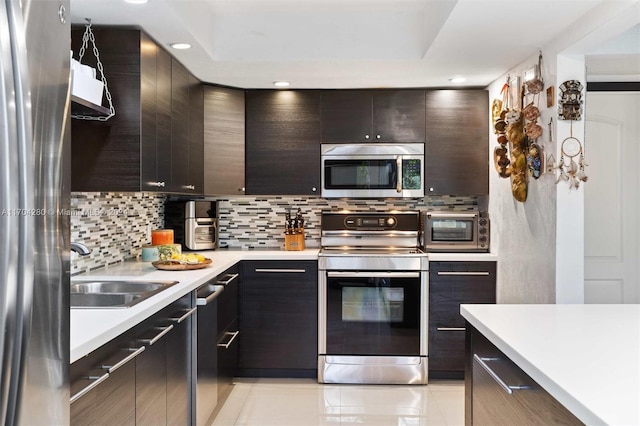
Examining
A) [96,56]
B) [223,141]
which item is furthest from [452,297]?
[96,56]

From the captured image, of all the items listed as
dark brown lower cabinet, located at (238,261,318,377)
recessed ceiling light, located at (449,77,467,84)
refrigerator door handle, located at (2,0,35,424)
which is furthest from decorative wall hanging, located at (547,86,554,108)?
refrigerator door handle, located at (2,0,35,424)

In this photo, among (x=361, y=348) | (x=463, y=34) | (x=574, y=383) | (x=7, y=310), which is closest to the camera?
(x=7, y=310)

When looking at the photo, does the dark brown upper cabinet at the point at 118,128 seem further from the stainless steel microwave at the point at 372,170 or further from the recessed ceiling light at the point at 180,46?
the stainless steel microwave at the point at 372,170

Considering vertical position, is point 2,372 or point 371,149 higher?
point 371,149

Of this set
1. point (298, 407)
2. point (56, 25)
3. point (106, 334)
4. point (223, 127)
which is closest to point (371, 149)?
point (223, 127)

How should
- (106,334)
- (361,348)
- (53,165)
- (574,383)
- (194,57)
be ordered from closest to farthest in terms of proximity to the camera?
1. (53,165)
2. (574,383)
3. (106,334)
4. (194,57)
5. (361,348)

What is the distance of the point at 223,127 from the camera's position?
3879 millimetres

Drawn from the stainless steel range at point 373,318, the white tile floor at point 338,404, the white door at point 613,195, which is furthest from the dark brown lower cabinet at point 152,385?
the white door at point 613,195

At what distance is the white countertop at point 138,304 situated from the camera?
1.52m

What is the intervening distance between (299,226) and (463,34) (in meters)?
2.00

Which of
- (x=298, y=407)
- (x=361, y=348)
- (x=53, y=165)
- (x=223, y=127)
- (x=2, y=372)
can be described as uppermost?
(x=223, y=127)

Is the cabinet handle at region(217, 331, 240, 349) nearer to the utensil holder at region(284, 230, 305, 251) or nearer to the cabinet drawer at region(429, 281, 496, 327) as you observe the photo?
the utensil holder at region(284, 230, 305, 251)

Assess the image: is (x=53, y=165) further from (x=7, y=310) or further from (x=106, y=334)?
(x=106, y=334)

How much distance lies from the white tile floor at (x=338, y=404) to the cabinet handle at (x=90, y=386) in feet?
5.31
